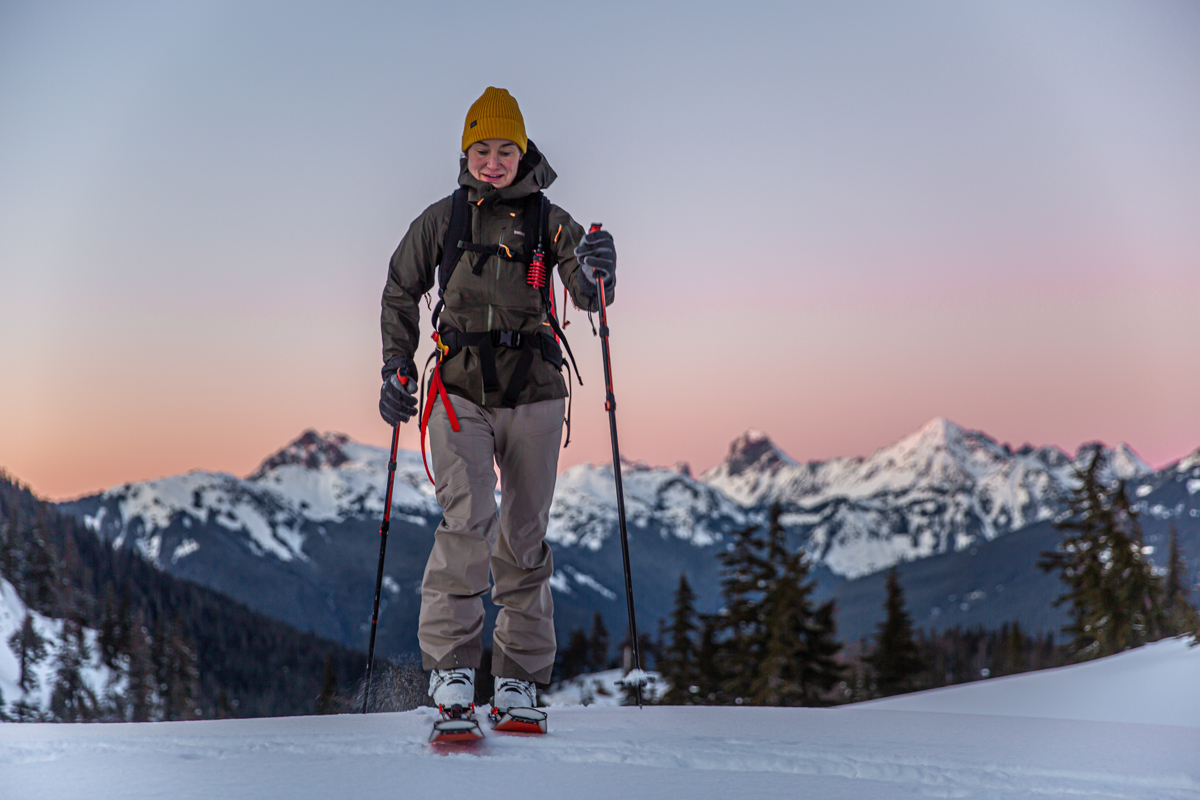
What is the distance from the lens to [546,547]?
5074 millimetres

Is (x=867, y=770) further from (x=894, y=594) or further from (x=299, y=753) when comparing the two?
(x=894, y=594)

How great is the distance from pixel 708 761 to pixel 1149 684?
7.75 meters

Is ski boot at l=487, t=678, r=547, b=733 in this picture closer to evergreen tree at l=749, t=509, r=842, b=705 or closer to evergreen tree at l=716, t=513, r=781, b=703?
evergreen tree at l=716, t=513, r=781, b=703

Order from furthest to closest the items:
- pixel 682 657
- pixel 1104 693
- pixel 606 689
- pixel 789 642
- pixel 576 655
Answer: pixel 576 655, pixel 682 657, pixel 789 642, pixel 606 689, pixel 1104 693

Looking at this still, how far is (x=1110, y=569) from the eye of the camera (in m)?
31.7

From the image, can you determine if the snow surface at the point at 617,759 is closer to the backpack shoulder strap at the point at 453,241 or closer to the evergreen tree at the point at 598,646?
the backpack shoulder strap at the point at 453,241

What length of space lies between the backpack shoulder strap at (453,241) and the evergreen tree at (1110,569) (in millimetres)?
31174

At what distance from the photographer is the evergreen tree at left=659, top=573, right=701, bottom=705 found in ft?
118

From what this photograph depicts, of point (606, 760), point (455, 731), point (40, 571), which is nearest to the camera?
point (606, 760)

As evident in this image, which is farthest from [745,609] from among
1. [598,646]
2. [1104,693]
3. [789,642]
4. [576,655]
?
[598,646]

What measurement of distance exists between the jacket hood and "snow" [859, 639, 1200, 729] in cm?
515

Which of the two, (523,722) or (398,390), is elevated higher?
(398,390)

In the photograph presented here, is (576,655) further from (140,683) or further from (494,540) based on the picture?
(494,540)

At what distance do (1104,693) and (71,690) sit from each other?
70.2 meters
